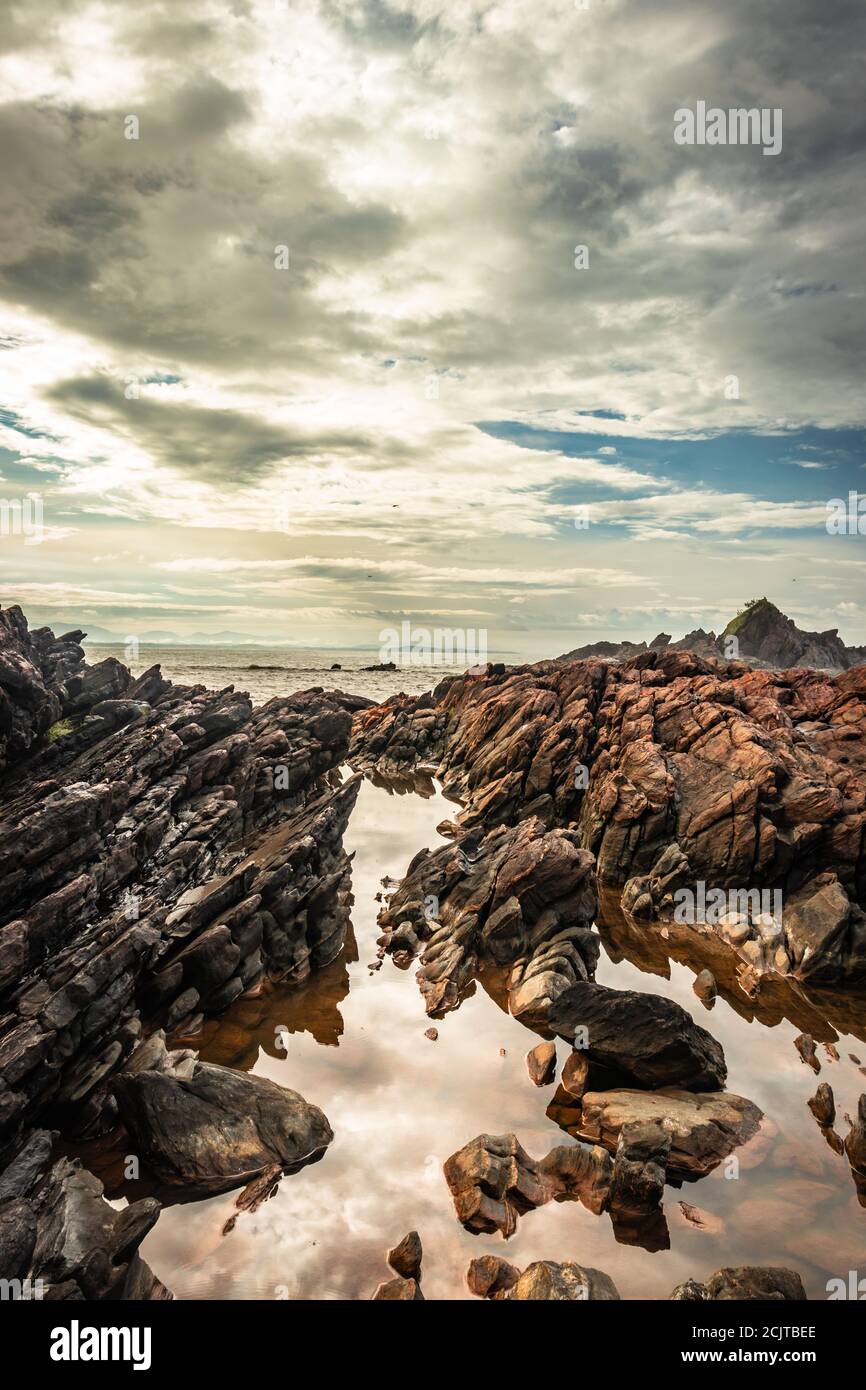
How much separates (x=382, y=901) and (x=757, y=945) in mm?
18775

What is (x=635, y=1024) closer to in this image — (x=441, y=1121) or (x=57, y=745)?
(x=441, y=1121)

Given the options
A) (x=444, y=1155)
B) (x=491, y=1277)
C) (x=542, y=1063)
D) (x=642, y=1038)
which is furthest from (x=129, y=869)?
(x=642, y=1038)

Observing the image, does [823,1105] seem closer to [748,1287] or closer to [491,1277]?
[748,1287]

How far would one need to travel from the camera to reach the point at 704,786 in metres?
37.5

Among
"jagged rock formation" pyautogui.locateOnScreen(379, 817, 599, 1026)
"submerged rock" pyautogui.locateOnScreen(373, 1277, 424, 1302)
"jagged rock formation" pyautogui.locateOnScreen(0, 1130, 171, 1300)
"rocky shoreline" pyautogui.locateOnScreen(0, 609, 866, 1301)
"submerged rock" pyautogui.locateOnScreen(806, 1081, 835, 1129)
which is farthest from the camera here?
"jagged rock formation" pyautogui.locateOnScreen(379, 817, 599, 1026)

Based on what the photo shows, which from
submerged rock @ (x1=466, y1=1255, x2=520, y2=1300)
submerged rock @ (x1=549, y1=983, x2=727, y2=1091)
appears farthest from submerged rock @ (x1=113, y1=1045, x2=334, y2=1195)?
submerged rock @ (x1=549, y1=983, x2=727, y2=1091)

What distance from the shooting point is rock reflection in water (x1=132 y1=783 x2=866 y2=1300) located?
13430 millimetres

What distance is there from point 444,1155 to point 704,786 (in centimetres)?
2762

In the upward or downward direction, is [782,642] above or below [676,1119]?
above

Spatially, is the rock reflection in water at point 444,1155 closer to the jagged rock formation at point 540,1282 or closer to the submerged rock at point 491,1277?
the submerged rock at point 491,1277

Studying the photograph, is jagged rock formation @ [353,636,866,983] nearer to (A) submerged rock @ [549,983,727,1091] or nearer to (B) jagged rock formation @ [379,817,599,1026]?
(B) jagged rock formation @ [379,817,599,1026]

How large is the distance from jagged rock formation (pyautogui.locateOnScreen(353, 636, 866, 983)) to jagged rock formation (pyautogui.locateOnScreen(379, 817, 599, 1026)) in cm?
783

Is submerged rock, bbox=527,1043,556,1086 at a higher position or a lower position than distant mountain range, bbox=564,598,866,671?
lower

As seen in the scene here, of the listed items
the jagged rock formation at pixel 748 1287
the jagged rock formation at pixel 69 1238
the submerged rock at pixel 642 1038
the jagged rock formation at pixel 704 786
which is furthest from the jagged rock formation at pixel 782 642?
the jagged rock formation at pixel 69 1238
